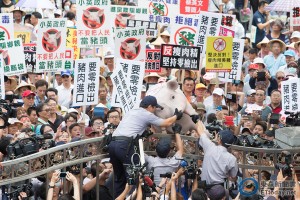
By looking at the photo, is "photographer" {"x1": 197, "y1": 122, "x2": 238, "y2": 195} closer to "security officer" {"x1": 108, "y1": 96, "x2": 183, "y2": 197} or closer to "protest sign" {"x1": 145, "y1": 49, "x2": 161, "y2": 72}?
"security officer" {"x1": 108, "y1": 96, "x2": 183, "y2": 197}

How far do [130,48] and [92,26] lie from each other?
205cm

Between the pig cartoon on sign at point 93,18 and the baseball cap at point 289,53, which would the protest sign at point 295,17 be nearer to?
the baseball cap at point 289,53

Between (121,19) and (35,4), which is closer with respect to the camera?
(121,19)

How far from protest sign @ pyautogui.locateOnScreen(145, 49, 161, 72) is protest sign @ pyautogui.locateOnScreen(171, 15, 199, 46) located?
97 centimetres

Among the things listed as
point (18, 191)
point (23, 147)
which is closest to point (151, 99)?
point (23, 147)

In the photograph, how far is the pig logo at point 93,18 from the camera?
23.5 m

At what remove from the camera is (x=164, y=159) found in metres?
16.3

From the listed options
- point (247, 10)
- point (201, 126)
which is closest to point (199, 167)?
point (201, 126)

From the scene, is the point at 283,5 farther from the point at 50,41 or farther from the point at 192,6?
the point at 50,41

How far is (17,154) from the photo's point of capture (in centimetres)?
1490

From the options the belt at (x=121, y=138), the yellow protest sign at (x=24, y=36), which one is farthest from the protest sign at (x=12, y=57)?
the belt at (x=121, y=138)

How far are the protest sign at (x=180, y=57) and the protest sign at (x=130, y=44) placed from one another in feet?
1.98

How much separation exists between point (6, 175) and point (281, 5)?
A: 54.8 ft

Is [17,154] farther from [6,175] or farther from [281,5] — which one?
[281,5]
